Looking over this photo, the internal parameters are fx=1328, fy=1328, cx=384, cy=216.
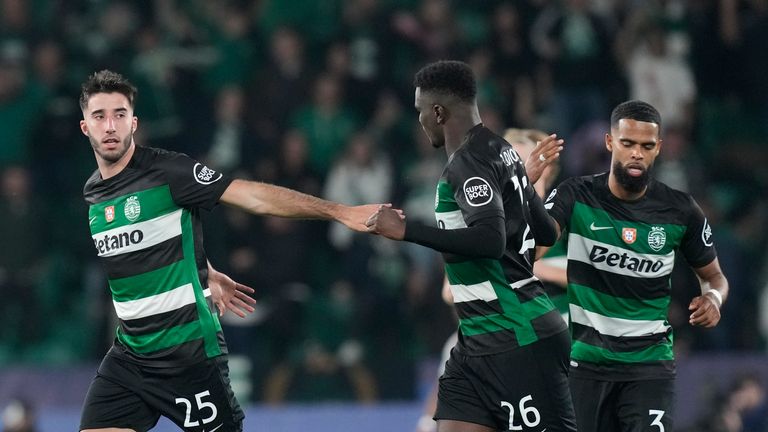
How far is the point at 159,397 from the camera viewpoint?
6.53m

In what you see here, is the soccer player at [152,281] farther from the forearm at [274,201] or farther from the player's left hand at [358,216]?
the player's left hand at [358,216]

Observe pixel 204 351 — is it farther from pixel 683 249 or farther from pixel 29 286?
pixel 29 286

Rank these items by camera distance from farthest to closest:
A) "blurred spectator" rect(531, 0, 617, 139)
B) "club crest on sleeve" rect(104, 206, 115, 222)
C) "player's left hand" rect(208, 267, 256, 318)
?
"blurred spectator" rect(531, 0, 617, 139) < "player's left hand" rect(208, 267, 256, 318) < "club crest on sleeve" rect(104, 206, 115, 222)

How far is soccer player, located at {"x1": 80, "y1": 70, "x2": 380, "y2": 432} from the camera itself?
650cm

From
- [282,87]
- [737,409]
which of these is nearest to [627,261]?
[737,409]

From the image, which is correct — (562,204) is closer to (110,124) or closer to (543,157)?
(543,157)

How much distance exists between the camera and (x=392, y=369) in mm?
12016

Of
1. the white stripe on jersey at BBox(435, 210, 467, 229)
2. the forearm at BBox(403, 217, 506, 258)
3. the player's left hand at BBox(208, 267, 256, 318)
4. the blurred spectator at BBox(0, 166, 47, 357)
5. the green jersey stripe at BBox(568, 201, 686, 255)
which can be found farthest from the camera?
the blurred spectator at BBox(0, 166, 47, 357)

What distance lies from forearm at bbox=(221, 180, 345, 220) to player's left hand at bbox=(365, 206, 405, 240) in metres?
0.36

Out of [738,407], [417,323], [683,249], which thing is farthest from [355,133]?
[683,249]

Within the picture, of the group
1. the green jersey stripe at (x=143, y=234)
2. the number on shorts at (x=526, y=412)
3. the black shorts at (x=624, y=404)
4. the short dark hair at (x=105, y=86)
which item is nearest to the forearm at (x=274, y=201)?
the green jersey stripe at (x=143, y=234)

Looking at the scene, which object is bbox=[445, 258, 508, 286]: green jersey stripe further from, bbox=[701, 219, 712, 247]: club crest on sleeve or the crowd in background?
the crowd in background

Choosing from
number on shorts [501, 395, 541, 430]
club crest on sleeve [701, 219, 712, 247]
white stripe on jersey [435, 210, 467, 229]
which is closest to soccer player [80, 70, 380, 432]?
white stripe on jersey [435, 210, 467, 229]

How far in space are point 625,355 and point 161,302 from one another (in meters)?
2.46
